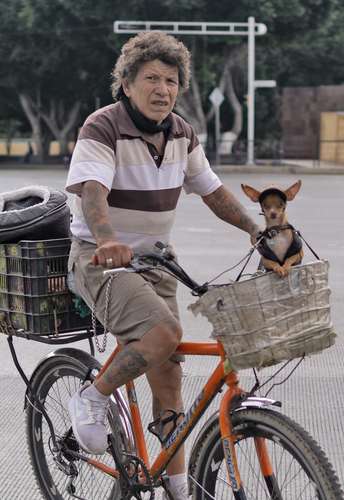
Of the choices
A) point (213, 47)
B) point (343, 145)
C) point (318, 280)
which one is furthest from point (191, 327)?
point (213, 47)

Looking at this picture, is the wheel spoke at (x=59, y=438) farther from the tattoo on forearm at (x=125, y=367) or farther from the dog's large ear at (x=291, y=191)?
the dog's large ear at (x=291, y=191)

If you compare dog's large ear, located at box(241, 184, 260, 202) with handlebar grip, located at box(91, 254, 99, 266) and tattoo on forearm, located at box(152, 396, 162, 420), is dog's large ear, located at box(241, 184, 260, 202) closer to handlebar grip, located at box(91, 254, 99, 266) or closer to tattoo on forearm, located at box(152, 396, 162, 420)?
handlebar grip, located at box(91, 254, 99, 266)

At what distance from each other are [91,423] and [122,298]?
47 centimetres

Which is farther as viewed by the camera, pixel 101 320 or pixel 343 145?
pixel 343 145

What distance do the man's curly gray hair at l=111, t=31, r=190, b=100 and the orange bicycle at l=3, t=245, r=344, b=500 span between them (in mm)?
704

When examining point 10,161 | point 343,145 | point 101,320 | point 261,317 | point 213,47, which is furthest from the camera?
point 10,161

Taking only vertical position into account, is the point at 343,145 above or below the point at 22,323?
below

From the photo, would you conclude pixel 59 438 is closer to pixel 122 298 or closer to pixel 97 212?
pixel 122 298

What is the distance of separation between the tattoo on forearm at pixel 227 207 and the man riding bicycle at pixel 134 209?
93mm

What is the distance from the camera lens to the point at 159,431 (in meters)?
3.49

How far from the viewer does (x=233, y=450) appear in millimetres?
2998

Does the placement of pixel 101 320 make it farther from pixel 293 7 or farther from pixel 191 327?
pixel 293 7

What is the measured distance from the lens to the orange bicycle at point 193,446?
9.52 feet

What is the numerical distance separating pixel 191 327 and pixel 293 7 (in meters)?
29.3
